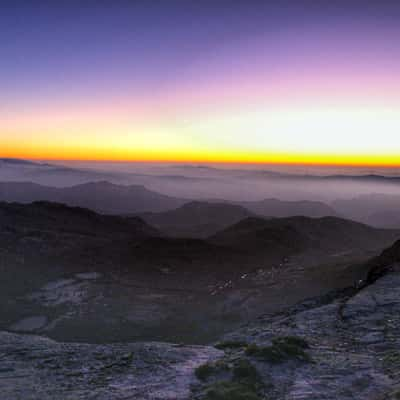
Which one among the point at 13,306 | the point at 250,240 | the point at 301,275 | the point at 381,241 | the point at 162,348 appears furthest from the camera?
the point at 381,241

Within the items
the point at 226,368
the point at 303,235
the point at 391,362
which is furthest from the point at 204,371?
the point at 303,235

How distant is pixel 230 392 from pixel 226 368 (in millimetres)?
2791

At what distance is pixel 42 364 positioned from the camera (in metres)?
20.6

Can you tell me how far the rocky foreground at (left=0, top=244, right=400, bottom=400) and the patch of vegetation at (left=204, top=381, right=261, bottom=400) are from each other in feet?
0.12

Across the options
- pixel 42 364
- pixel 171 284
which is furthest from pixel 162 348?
pixel 171 284

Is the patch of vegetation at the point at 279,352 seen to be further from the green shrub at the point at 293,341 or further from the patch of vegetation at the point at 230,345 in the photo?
the patch of vegetation at the point at 230,345

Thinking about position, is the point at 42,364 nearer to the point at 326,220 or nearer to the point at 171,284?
the point at 171,284

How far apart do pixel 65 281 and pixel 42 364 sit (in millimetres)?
53795

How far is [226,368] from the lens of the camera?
1706 cm

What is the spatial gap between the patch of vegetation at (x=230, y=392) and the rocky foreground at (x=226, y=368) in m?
0.04

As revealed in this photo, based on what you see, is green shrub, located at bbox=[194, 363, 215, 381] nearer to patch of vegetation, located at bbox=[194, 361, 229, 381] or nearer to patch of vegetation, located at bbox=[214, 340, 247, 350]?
patch of vegetation, located at bbox=[194, 361, 229, 381]

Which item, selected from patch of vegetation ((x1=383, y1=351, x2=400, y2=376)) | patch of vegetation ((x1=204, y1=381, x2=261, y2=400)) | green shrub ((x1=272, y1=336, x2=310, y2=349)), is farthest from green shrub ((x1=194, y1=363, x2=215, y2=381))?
patch of vegetation ((x1=383, y1=351, x2=400, y2=376))

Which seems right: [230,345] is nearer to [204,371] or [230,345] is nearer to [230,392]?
[204,371]

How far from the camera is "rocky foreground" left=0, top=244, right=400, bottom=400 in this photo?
15.5 metres
